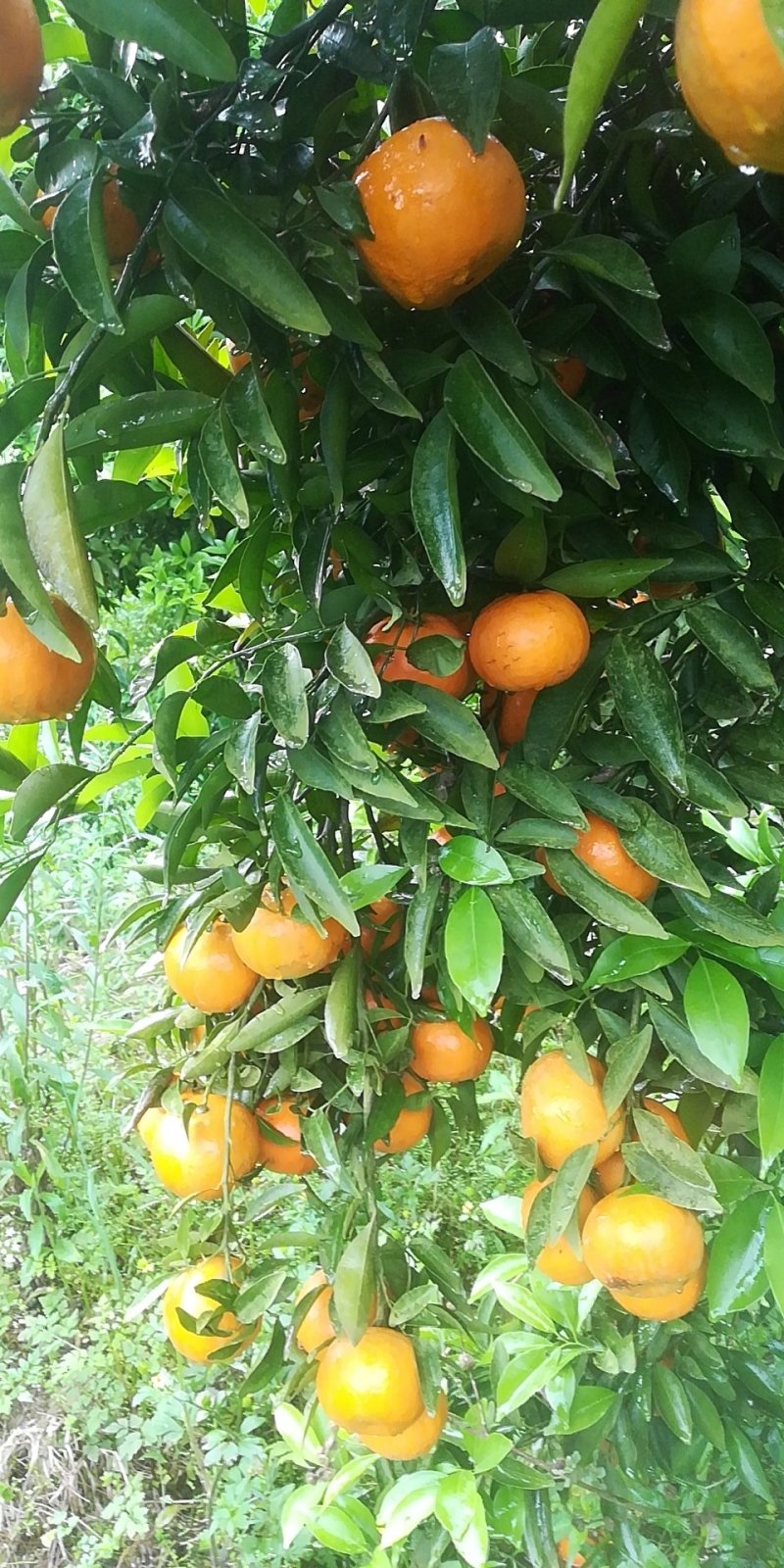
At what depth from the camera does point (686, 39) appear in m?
0.25

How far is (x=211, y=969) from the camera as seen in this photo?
54 cm

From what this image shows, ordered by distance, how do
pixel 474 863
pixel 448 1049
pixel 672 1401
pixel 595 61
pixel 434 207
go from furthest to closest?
pixel 672 1401, pixel 448 1049, pixel 474 863, pixel 434 207, pixel 595 61

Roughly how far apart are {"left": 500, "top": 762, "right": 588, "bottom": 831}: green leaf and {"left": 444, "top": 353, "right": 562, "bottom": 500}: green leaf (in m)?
0.13

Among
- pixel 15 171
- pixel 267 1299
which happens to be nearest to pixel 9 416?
pixel 15 171

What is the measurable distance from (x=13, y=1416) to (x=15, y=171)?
1.38 meters

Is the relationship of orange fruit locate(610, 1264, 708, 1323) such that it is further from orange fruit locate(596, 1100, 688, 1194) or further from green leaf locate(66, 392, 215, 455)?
green leaf locate(66, 392, 215, 455)

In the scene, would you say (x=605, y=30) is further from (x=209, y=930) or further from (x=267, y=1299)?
(x=267, y=1299)

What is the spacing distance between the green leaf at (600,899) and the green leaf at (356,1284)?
24 centimetres

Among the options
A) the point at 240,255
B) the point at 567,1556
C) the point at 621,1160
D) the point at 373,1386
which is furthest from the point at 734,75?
the point at 567,1556

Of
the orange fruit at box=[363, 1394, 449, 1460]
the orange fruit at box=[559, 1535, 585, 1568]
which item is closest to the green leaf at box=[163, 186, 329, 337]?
the orange fruit at box=[363, 1394, 449, 1460]

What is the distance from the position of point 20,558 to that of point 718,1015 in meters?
0.33

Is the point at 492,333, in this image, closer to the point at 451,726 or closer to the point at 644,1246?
the point at 451,726

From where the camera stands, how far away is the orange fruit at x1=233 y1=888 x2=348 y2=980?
19.2 inches

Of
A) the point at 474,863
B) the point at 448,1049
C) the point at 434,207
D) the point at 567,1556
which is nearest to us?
the point at 434,207
